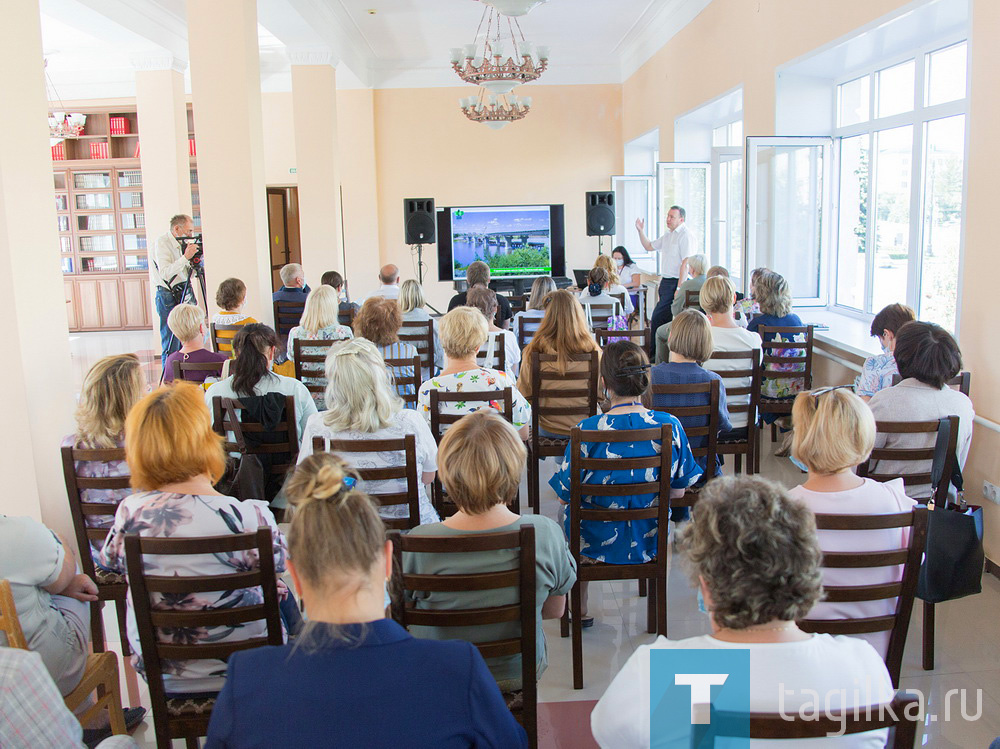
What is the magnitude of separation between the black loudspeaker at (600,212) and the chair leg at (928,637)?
9274 mm

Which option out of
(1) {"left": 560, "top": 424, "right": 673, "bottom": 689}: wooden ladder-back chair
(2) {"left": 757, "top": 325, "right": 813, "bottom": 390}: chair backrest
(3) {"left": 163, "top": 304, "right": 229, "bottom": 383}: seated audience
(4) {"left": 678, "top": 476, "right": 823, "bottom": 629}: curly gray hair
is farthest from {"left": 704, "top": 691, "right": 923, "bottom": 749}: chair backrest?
(3) {"left": 163, "top": 304, "right": 229, "bottom": 383}: seated audience

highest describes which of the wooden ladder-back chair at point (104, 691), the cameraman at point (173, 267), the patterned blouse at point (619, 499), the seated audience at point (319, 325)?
the cameraman at point (173, 267)

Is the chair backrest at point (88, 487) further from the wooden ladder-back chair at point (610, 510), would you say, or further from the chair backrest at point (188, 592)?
the wooden ladder-back chair at point (610, 510)

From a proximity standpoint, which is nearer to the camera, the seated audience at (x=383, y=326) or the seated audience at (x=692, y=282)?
the seated audience at (x=383, y=326)

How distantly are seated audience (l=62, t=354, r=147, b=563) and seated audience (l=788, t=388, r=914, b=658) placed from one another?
7.08 feet

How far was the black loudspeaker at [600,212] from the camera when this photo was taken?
462 inches

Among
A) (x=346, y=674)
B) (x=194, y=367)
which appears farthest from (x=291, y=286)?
(x=346, y=674)

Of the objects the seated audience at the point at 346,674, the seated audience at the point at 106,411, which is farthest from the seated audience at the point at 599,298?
the seated audience at the point at 346,674

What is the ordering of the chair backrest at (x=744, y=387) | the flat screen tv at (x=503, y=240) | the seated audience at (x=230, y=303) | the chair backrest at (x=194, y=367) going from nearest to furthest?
1. the chair backrest at (x=744, y=387)
2. the chair backrest at (x=194, y=367)
3. the seated audience at (x=230, y=303)
4. the flat screen tv at (x=503, y=240)

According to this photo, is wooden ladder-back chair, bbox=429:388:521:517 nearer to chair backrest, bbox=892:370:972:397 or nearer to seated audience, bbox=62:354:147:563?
seated audience, bbox=62:354:147:563

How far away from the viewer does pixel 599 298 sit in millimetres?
6590

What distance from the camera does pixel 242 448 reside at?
127 inches

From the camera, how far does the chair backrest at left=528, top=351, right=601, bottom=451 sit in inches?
160

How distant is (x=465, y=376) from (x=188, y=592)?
195cm
